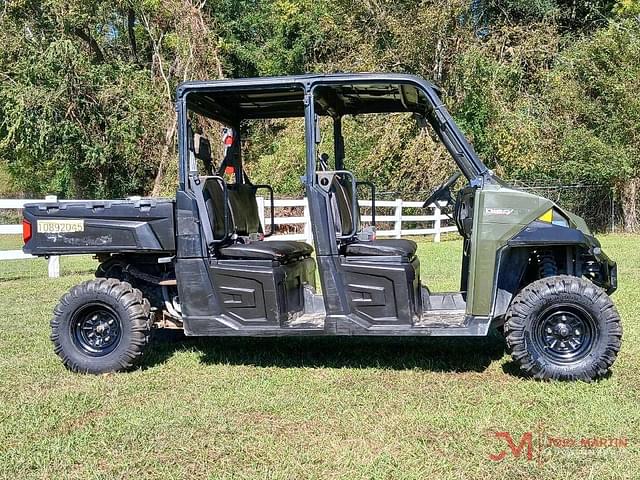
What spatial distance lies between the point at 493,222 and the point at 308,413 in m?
1.85

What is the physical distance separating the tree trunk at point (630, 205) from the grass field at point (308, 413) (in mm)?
17939

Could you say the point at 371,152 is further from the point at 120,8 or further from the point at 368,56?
the point at 120,8

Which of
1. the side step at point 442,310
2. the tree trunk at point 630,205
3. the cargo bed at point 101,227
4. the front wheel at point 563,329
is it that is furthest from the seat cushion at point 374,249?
the tree trunk at point 630,205

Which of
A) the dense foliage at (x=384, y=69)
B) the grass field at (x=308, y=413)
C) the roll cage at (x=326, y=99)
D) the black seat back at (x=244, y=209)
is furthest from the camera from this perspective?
the dense foliage at (x=384, y=69)

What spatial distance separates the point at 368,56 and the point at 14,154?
43.8 ft

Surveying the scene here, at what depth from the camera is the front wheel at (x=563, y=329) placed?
4789 mm

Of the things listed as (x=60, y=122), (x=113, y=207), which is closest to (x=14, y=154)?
(x=60, y=122)

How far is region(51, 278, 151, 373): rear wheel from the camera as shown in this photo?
5391mm

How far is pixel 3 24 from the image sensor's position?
23047 mm

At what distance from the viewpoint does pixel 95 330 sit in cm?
558

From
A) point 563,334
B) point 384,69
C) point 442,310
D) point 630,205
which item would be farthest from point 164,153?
point 563,334

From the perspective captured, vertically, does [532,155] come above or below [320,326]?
above

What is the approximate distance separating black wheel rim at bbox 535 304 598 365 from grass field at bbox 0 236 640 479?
0.77 ft

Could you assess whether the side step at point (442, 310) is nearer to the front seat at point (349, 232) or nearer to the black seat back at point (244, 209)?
the front seat at point (349, 232)
